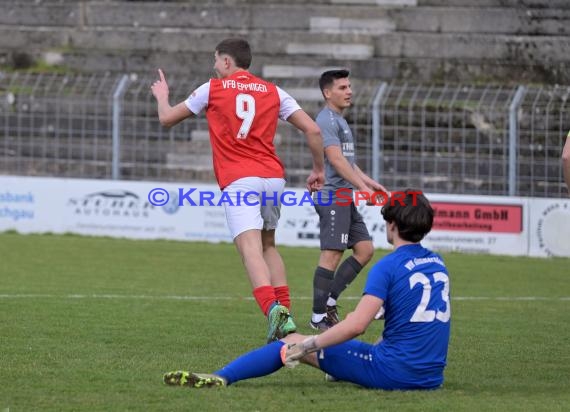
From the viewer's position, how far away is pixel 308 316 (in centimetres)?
1118

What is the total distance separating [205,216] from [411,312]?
14.4 metres

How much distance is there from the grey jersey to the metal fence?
989 centimetres

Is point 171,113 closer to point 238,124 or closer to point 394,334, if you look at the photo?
point 238,124

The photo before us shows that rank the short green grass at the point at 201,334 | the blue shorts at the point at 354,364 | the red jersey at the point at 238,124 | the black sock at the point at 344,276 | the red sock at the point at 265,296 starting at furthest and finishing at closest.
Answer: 1. the black sock at the point at 344,276
2. the red jersey at the point at 238,124
3. the red sock at the point at 265,296
4. the blue shorts at the point at 354,364
5. the short green grass at the point at 201,334

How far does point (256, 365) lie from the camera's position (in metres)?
6.68

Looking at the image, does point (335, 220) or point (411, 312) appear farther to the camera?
point (335, 220)

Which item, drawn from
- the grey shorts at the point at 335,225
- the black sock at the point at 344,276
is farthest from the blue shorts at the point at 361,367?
the grey shorts at the point at 335,225

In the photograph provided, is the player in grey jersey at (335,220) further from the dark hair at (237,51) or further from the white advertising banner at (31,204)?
the white advertising banner at (31,204)

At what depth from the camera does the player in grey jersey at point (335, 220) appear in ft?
33.8

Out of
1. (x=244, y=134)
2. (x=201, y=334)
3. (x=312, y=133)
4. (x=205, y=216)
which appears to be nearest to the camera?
(x=244, y=134)

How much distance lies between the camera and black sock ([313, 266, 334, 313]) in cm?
1023

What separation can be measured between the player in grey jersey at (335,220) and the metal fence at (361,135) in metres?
9.81

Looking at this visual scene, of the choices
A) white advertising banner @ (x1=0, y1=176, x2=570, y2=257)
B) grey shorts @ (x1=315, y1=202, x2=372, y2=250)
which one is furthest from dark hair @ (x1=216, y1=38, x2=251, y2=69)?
white advertising banner @ (x1=0, y1=176, x2=570, y2=257)

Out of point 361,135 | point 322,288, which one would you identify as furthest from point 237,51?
point 361,135
